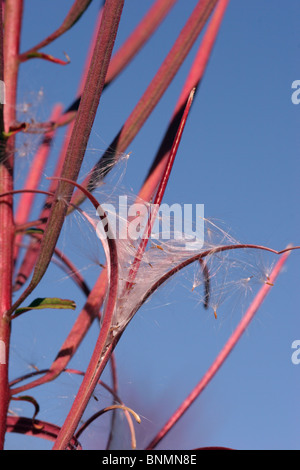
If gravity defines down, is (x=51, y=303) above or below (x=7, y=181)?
below

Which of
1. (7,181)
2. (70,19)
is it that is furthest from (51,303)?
(70,19)

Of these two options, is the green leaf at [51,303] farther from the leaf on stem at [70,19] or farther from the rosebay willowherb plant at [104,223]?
the leaf on stem at [70,19]

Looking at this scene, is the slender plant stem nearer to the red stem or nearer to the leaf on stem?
the leaf on stem

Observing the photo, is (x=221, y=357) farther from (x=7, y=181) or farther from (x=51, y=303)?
(x=7, y=181)

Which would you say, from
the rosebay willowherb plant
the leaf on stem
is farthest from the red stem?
the leaf on stem

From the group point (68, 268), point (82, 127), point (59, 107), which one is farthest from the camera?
point (59, 107)

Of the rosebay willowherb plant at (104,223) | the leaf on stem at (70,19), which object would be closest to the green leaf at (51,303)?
the rosebay willowherb plant at (104,223)

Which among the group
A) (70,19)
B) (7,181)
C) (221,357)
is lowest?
(221,357)

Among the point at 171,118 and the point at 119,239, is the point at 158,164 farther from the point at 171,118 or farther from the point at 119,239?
the point at 119,239

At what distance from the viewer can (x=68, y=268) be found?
74 centimetres

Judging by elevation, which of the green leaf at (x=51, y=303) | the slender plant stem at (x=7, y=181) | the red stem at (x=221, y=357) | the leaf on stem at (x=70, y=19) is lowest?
the red stem at (x=221, y=357)
